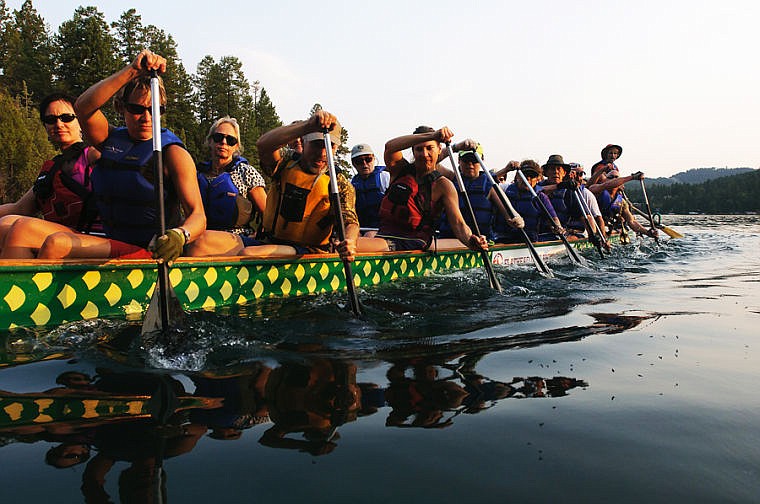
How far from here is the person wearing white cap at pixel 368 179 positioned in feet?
33.9

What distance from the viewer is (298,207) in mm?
6074

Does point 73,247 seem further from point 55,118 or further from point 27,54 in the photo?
point 27,54

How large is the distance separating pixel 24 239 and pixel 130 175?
991 millimetres

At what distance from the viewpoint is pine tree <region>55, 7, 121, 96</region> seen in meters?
43.9

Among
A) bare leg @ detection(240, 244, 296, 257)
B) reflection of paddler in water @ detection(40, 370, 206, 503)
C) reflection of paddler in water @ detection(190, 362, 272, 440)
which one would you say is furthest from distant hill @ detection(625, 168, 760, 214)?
reflection of paddler in water @ detection(40, 370, 206, 503)

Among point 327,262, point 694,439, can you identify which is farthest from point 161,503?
point 327,262

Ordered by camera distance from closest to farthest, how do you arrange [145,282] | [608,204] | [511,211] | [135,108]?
1. [135,108]
2. [145,282]
3. [511,211]
4. [608,204]

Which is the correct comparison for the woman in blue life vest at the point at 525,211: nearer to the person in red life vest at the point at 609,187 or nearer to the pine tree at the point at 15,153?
the person in red life vest at the point at 609,187

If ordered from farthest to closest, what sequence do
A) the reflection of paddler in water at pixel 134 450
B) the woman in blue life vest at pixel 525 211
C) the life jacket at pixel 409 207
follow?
the woman in blue life vest at pixel 525 211, the life jacket at pixel 409 207, the reflection of paddler in water at pixel 134 450

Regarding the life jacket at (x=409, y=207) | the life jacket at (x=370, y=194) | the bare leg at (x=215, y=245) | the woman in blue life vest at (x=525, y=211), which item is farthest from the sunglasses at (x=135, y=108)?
the woman in blue life vest at (x=525, y=211)

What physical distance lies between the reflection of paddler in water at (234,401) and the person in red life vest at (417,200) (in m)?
4.32

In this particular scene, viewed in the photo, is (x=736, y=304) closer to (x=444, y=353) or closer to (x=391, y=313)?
(x=391, y=313)

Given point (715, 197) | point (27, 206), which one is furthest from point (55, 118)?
point (715, 197)

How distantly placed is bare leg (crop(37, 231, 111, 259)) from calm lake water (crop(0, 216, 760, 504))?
61 cm
